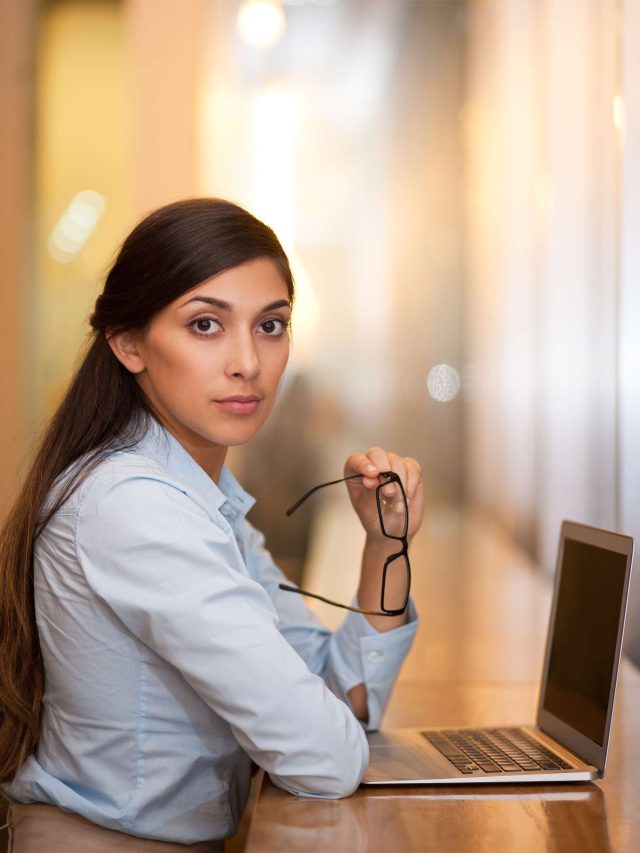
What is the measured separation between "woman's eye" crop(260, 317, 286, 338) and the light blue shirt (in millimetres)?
166

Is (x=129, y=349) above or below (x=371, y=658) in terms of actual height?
above

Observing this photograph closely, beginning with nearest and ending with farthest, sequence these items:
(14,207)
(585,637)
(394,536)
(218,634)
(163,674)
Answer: (218,634), (163,674), (585,637), (394,536), (14,207)

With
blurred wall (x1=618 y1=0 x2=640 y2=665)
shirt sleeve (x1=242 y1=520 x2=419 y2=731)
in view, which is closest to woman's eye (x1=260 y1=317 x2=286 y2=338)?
shirt sleeve (x1=242 y1=520 x2=419 y2=731)

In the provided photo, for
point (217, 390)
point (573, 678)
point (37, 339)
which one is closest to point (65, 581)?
point (217, 390)

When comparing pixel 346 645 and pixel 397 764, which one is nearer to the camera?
pixel 397 764

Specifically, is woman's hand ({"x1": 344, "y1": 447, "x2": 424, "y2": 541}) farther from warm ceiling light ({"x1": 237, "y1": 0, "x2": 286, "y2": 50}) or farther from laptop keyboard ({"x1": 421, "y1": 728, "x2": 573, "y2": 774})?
warm ceiling light ({"x1": 237, "y1": 0, "x2": 286, "y2": 50})

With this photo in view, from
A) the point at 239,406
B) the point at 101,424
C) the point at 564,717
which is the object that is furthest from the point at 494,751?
the point at 101,424

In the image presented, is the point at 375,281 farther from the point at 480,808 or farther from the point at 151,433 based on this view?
the point at 480,808

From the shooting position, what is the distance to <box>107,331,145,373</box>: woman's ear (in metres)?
1.21

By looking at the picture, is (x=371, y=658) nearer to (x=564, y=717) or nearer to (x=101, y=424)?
(x=564, y=717)

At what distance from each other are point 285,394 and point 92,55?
2.94ft

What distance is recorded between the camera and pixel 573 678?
1203 millimetres

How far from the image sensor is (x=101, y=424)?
3.96 feet

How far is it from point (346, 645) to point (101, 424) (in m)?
0.45
